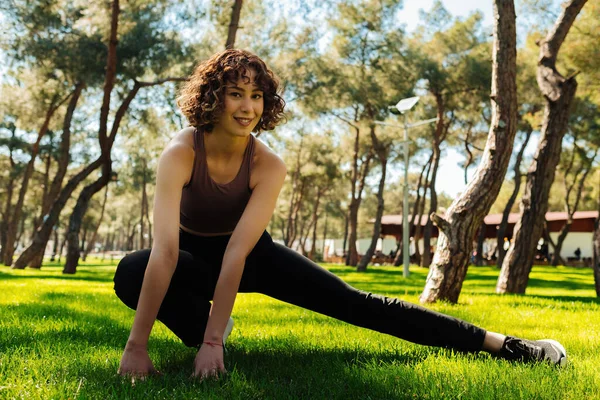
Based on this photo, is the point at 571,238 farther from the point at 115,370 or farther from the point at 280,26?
the point at 115,370

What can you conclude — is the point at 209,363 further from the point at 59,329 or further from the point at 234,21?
the point at 234,21

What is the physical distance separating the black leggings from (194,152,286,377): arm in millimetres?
365

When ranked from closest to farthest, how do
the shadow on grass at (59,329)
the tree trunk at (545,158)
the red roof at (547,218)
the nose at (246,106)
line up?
the nose at (246,106) < the shadow on grass at (59,329) < the tree trunk at (545,158) < the red roof at (547,218)

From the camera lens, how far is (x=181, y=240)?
3371 mm

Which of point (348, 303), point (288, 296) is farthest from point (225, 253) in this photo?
point (348, 303)

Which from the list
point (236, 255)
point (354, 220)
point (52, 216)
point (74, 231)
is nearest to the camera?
point (236, 255)

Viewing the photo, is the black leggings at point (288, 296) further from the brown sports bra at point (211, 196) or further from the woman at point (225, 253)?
the brown sports bra at point (211, 196)

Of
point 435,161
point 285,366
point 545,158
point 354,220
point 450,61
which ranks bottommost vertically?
point 285,366

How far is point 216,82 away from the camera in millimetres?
2994

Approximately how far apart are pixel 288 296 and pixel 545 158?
885 cm

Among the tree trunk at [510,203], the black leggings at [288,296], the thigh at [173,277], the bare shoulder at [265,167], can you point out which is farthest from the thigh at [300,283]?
the tree trunk at [510,203]

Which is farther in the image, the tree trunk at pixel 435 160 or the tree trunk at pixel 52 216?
the tree trunk at pixel 435 160

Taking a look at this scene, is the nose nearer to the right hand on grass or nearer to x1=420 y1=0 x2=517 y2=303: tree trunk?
the right hand on grass

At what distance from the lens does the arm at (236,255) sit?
2818 millimetres
